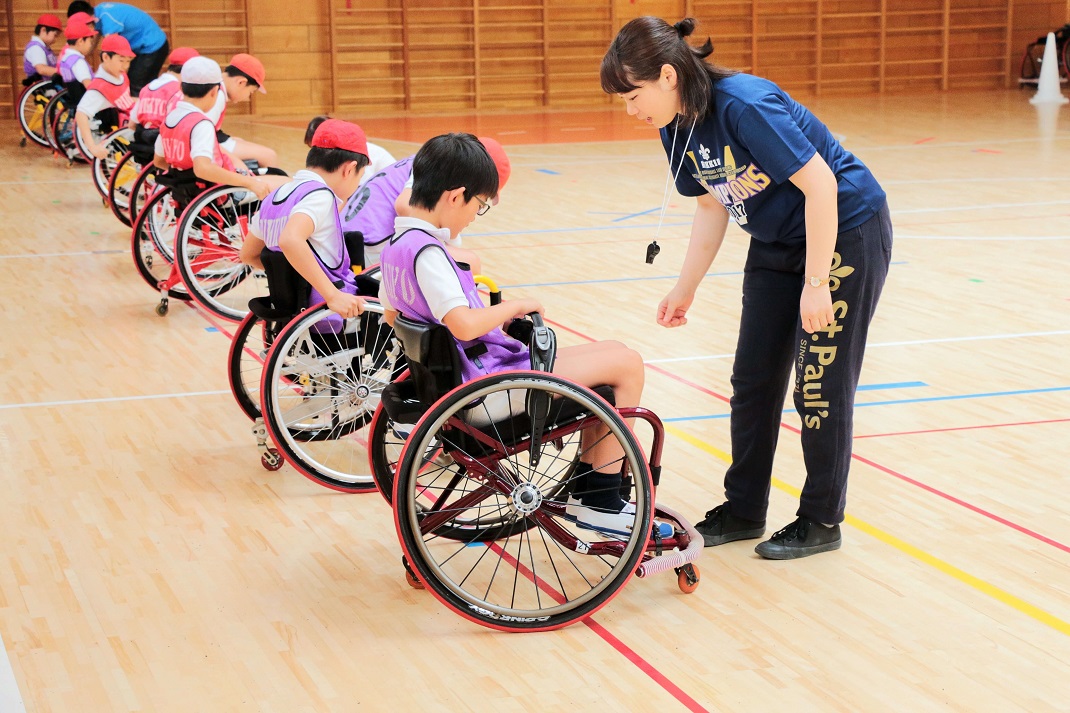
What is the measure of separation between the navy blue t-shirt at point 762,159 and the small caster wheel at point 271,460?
1.38 metres

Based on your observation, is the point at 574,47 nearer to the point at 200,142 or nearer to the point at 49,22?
the point at 49,22

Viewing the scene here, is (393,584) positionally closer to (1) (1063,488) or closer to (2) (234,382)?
(2) (234,382)

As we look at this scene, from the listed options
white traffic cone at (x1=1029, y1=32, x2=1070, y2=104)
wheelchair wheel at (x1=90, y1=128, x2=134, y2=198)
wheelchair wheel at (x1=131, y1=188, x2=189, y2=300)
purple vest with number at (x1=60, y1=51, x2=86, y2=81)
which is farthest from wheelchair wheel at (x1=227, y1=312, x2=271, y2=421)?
white traffic cone at (x1=1029, y1=32, x2=1070, y2=104)

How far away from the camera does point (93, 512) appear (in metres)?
2.96

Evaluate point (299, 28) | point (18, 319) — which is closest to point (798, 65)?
point (299, 28)

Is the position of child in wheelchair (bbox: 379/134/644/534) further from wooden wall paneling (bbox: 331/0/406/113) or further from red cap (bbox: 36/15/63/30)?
wooden wall paneling (bbox: 331/0/406/113)

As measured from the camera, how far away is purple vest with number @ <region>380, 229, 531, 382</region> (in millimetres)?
2268

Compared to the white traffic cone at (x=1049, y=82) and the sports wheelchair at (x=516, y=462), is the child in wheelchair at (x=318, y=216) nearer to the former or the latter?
the sports wheelchair at (x=516, y=462)

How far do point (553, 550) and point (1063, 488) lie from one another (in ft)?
4.10

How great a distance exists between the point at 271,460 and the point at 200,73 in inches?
94.3

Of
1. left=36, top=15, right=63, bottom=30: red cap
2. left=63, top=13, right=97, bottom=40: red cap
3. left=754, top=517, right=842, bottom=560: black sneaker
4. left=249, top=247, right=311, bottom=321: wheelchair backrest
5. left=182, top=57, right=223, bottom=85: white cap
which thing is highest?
left=36, top=15, right=63, bottom=30: red cap

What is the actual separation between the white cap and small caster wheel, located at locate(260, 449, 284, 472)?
2.35 meters

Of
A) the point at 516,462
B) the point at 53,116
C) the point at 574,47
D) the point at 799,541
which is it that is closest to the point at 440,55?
the point at 574,47

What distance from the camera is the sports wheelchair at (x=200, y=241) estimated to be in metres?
4.87
